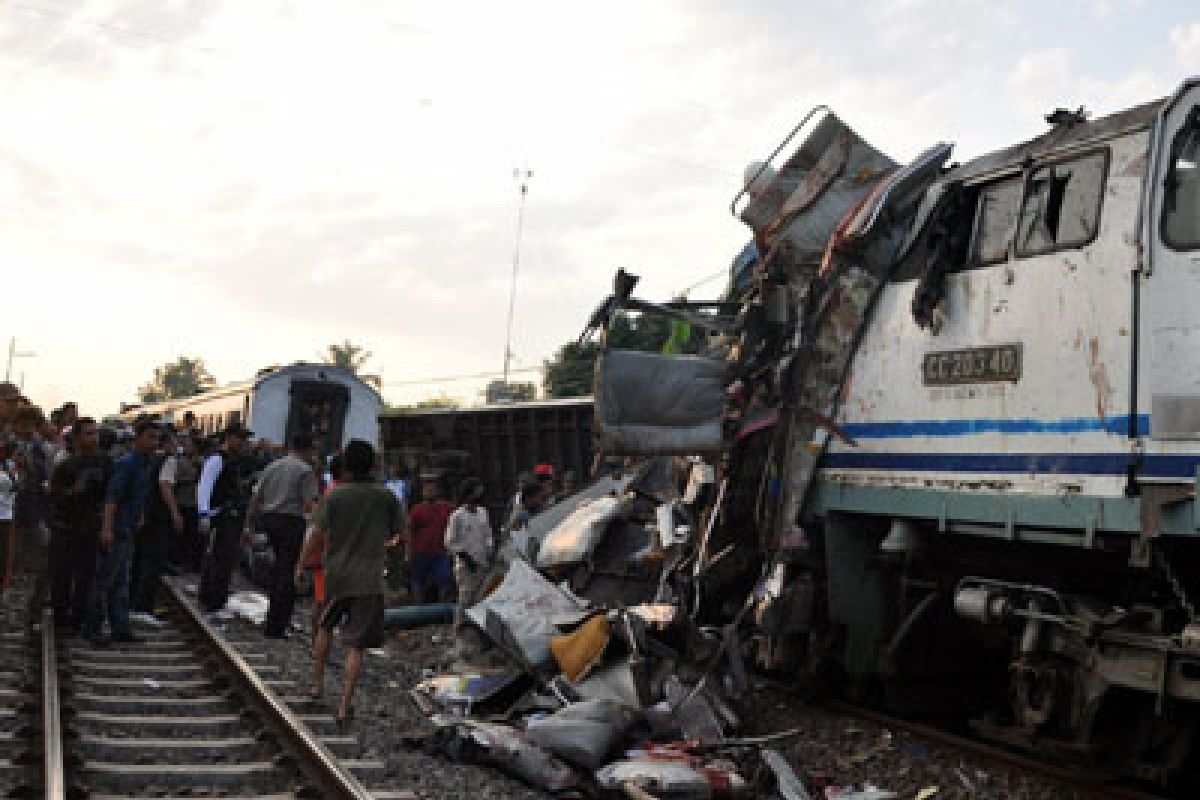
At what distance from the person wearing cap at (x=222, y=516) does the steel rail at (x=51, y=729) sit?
2840 mm

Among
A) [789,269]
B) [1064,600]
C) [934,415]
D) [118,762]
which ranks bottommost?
[118,762]

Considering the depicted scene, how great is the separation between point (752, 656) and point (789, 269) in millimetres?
3270

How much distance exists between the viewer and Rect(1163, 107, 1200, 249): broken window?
6297 millimetres

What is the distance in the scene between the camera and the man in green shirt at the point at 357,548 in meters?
8.29

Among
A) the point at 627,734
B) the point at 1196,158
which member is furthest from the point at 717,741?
the point at 1196,158

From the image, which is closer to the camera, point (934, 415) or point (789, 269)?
point (934, 415)

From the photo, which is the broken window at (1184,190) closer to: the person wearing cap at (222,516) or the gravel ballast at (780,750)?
the gravel ballast at (780,750)

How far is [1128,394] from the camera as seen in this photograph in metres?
6.43

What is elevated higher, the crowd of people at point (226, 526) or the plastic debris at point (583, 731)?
the crowd of people at point (226, 526)

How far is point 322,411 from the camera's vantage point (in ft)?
78.5

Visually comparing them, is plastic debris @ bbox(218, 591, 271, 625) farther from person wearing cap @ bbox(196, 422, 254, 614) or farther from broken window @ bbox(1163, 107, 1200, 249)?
broken window @ bbox(1163, 107, 1200, 249)

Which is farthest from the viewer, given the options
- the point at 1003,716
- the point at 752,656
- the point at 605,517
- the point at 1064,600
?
the point at 605,517

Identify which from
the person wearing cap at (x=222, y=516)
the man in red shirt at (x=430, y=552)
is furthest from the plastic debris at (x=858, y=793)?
the person wearing cap at (x=222, y=516)

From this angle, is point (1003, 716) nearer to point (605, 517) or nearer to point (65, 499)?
point (605, 517)
